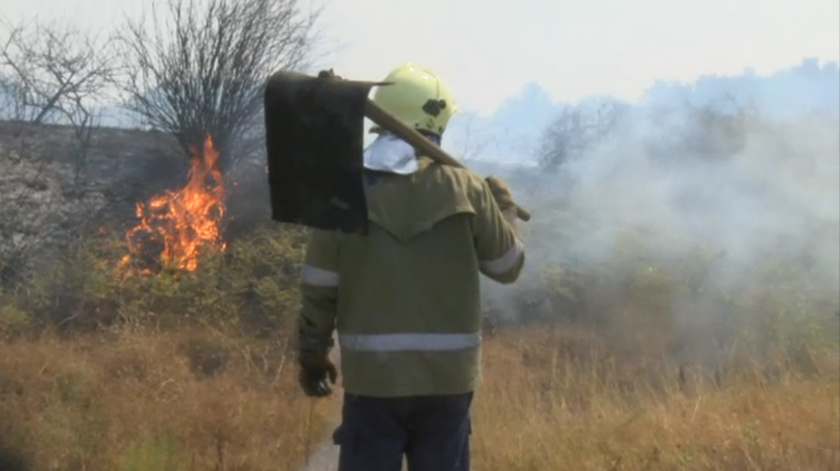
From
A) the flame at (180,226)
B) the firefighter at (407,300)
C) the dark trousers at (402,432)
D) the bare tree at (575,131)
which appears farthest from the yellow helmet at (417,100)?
the bare tree at (575,131)

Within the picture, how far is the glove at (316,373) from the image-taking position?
421 cm

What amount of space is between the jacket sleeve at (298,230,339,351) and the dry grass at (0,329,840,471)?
7.35 ft

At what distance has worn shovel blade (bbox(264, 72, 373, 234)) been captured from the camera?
13.2ft

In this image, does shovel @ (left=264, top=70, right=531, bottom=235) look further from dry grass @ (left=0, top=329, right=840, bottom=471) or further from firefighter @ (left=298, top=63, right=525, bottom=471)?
dry grass @ (left=0, top=329, right=840, bottom=471)

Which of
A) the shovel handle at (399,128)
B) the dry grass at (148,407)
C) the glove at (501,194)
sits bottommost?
the dry grass at (148,407)

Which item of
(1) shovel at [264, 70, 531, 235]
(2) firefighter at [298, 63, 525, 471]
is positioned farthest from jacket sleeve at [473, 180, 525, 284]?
(1) shovel at [264, 70, 531, 235]

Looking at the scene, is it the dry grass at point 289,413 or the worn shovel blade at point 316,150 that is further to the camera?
the dry grass at point 289,413

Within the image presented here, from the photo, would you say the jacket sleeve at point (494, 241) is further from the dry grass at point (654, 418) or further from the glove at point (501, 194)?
the dry grass at point (654, 418)

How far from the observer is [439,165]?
13.5ft

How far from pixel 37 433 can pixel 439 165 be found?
11.4 ft

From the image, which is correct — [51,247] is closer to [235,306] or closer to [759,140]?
[235,306]

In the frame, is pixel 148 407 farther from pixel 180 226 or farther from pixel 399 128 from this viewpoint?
pixel 180 226

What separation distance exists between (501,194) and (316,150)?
28.3 inches

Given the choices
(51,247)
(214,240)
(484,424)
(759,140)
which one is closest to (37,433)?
(484,424)
